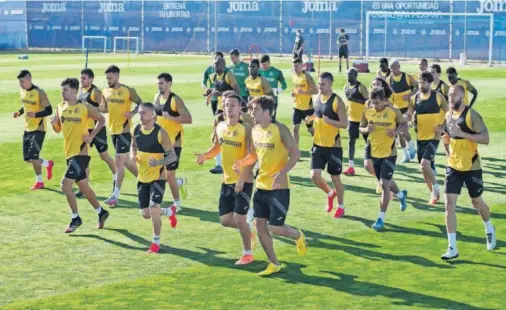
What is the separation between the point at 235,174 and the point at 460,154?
299 centimetres

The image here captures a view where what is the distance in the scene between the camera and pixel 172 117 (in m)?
16.1

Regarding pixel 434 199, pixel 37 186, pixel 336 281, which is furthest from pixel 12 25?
pixel 336 281

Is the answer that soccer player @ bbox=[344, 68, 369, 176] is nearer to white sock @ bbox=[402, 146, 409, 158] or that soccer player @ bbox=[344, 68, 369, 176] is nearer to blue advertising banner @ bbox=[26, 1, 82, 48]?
white sock @ bbox=[402, 146, 409, 158]

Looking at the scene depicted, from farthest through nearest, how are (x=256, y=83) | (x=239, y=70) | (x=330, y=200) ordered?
(x=239, y=70) < (x=256, y=83) < (x=330, y=200)

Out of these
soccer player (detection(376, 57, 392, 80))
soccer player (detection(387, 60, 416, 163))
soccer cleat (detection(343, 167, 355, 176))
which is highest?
Answer: soccer player (detection(376, 57, 392, 80))

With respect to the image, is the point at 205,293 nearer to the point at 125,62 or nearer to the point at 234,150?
the point at 234,150

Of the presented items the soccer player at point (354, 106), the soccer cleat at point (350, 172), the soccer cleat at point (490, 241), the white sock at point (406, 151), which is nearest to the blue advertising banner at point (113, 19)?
the white sock at point (406, 151)

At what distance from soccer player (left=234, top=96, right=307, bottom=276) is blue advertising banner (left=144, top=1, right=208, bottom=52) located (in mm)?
56048

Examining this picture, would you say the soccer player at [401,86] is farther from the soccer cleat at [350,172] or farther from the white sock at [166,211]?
the white sock at [166,211]

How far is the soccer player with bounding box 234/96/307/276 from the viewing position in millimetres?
11867

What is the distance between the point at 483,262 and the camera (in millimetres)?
12891

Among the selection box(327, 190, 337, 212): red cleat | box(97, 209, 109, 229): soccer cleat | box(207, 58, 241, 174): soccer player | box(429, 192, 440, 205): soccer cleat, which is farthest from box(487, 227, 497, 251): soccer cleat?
box(207, 58, 241, 174): soccer player

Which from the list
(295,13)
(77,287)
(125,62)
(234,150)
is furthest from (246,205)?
(295,13)

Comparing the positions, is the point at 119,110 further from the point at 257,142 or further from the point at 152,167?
the point at 257,142
